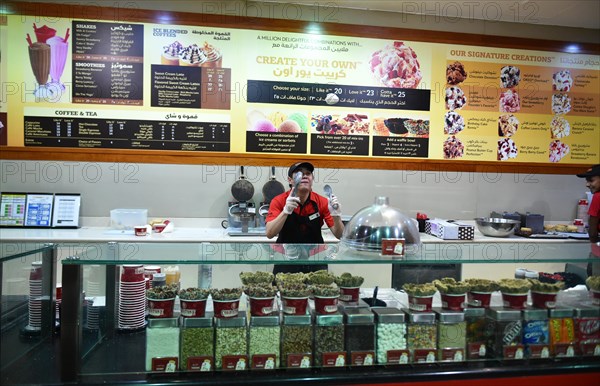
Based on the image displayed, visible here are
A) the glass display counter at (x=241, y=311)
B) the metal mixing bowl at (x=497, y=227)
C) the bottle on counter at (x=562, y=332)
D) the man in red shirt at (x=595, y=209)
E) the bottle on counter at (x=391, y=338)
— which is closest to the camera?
the glass display counter at (x=241, y=311)

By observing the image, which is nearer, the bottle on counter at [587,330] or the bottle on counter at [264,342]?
the bottle on counter at [264,342]

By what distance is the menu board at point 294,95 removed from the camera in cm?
435

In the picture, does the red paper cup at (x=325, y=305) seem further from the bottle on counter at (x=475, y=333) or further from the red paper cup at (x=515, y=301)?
the red paper cup at (x=515, y=301)

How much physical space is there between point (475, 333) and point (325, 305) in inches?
24.4

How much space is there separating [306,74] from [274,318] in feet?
11.3

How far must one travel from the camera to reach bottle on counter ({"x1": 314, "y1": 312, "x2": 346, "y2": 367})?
1.68m

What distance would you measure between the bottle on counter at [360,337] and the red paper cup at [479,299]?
0.45m

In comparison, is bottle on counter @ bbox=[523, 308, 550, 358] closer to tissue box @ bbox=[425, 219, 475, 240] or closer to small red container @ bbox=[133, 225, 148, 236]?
tissue box @ bbox=[425, 219, 475, 240]

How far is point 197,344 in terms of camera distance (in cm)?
164

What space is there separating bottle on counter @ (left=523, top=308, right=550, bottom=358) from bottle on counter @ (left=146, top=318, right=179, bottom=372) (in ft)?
4.49

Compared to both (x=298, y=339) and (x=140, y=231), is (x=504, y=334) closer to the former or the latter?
(x=298, y=339)

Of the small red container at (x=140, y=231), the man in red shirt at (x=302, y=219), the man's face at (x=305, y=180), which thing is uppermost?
the man's face at (x=305, y=180)

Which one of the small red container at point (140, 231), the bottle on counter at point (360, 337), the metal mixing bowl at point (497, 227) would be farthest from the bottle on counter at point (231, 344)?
the metal mixing bowl at point (497, 227)

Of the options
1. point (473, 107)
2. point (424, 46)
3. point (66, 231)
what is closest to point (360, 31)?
point (424, 46)
